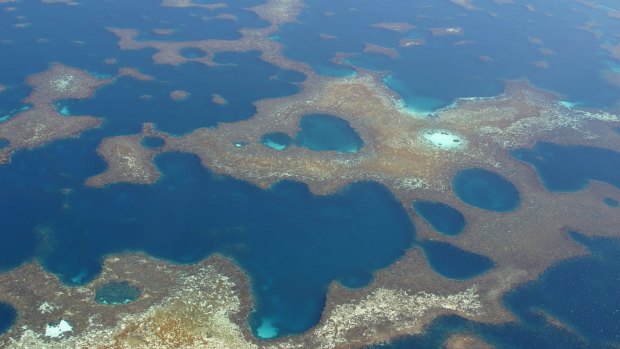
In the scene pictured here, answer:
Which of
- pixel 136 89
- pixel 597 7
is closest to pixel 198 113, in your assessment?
pixel 136 89

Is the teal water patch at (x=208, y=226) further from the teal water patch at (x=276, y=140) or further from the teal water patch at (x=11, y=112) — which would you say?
the teal water patch at (x=11, y=112)

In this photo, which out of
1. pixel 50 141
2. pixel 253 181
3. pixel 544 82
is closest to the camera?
pixel 253 181

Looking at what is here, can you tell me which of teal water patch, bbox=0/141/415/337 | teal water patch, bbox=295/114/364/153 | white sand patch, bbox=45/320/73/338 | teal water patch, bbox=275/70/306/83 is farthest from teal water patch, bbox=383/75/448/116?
white sand patch, bbox=45/320/73/338

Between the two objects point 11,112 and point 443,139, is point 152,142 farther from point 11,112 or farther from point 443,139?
point 443,139

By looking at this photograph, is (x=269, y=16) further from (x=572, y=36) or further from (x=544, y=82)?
(x=572, y=36)

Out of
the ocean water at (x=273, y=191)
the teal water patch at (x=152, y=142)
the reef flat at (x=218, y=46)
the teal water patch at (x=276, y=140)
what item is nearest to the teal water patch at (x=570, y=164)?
the ocean water at (x=273, y=191)

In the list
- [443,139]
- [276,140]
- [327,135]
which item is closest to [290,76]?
[327,135]

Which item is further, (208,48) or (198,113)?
(208,48)
